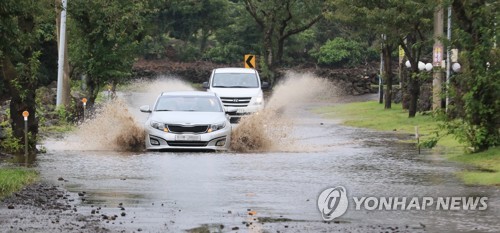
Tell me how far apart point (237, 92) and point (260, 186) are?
19.5 m

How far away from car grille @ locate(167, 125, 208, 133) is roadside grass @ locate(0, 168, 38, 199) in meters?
5.24

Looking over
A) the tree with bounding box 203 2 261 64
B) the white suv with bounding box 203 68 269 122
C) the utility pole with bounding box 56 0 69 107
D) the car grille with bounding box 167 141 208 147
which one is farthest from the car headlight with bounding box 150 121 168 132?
the tree with bounding box 203 2 261 64

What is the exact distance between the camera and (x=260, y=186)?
17078mm

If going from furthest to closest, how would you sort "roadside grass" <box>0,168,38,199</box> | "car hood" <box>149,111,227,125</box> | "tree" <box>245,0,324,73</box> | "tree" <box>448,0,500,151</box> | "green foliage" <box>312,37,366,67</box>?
"green foliage" <box>312,37,366,67</box> < "tree" <box>245,0,324,73</box> < "car hood" <box>149,111,227,125</box> < "tree" <box>448,0,500,151</box> < "roadside grass" <box>0,168,38,199</box>

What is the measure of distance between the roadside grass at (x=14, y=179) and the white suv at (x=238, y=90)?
17.0 m

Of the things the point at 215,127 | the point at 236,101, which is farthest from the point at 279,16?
the point at 215,127

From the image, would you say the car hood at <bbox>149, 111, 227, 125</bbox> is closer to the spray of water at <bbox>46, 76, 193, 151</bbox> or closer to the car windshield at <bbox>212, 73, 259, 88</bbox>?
the spray of water at <bbox>46, 76, 193, 151</bbox>

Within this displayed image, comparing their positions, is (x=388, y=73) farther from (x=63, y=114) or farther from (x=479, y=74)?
(x=479, y=74)

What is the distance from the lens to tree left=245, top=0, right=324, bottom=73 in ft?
216

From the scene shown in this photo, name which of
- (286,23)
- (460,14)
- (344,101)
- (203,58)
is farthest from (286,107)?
(460,14)

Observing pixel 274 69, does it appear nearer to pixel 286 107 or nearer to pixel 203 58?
pixel 203 58

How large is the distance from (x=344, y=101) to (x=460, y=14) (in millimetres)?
37281

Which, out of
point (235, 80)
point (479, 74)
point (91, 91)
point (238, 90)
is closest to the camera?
point (479, 74)

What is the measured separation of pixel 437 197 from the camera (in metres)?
15.6
